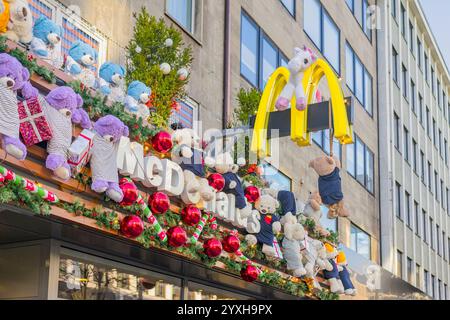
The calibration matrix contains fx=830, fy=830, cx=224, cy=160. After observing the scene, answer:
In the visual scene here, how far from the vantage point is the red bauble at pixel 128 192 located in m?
10.8

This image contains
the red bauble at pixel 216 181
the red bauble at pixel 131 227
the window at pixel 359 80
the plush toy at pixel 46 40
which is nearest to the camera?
the plush toy at pixel 46 40

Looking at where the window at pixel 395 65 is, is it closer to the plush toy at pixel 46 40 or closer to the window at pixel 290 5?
the window at pixel 290 5

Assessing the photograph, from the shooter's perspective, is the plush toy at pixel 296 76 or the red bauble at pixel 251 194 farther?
the plush toy at pixel 296 76

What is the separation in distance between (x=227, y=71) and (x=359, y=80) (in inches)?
471

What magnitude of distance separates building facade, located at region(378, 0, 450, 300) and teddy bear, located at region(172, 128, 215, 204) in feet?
58.5

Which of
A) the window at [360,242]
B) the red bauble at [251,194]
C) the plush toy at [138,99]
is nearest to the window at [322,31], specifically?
the window at [360,242]

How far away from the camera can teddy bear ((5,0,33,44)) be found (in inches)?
387

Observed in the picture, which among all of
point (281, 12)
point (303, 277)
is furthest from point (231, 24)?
point (303, 277)

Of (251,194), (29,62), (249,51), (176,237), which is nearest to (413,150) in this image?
(249,51)

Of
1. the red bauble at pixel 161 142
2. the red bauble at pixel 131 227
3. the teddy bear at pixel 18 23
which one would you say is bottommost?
the red bauble at pixel 131 227

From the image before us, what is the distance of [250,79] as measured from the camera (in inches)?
762

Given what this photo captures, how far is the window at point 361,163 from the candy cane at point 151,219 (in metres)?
15.2

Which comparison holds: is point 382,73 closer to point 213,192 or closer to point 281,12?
point 281,12
